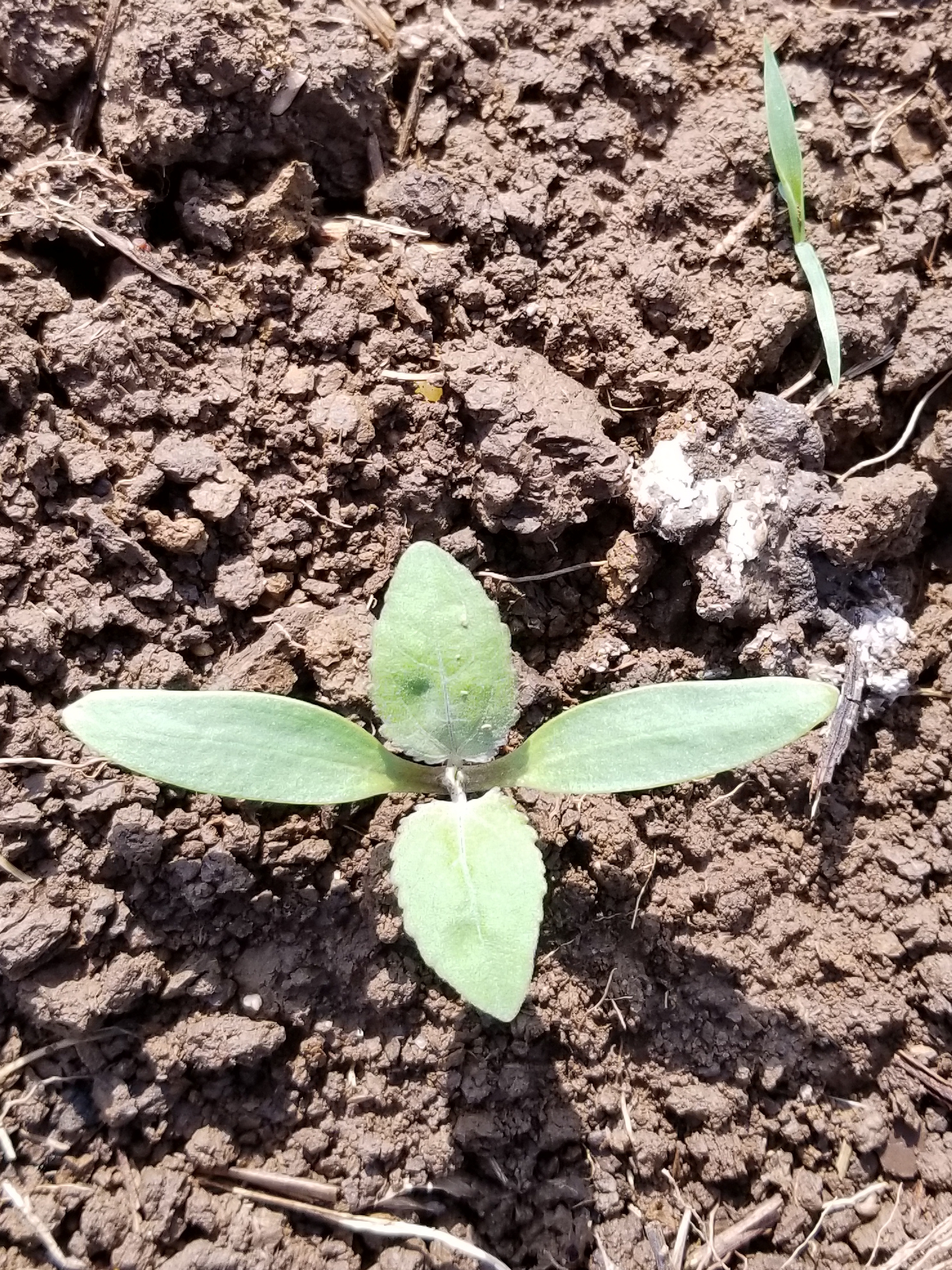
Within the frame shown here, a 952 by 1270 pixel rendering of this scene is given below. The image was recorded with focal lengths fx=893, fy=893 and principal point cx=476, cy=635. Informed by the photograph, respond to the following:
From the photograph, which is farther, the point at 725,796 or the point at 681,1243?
the point at 725,796

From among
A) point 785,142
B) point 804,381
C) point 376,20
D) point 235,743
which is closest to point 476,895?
point 235,743

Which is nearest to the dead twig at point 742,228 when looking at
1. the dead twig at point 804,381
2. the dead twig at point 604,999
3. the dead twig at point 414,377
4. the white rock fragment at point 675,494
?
the dead twig at point 804,381

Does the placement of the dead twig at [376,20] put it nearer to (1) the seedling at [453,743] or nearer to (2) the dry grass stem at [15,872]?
(1) the seedling at [453,743]

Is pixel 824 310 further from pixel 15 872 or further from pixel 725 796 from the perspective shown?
pixel 15 872

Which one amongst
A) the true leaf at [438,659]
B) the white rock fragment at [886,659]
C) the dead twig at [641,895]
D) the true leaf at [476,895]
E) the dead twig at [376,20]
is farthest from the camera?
the dead twig at [376,20]

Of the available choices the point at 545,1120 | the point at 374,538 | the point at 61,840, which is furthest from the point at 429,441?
the point at 545,1120

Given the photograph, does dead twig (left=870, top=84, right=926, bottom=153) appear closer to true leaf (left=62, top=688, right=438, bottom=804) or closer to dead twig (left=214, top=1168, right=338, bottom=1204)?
true leaf (left=62, top=688, right=438, bottom=804)

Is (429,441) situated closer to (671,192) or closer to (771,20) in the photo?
(671,192)
